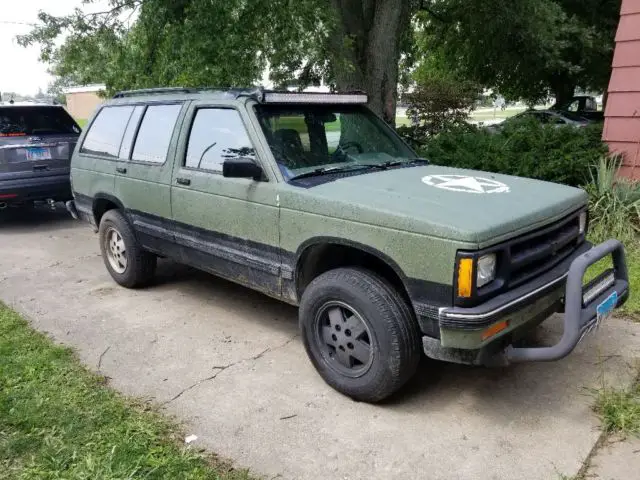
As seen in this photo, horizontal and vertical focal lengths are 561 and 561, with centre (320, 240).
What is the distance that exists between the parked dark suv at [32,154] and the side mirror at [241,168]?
5324 mm

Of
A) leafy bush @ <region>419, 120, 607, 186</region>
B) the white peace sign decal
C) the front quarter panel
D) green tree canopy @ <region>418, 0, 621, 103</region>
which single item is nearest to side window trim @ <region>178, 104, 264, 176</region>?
the front quarter panel

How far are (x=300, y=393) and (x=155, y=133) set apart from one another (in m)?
2.63

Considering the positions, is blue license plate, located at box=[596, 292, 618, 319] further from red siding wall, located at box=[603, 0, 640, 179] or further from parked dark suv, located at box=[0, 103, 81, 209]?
parked dark suv, located at box=[0, 103, 81, 209]

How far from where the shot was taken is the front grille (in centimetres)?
309

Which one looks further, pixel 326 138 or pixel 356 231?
pixel 326 138

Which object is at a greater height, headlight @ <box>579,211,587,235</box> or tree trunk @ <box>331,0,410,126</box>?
tree trunk @ <box>331,0,410,126</box>

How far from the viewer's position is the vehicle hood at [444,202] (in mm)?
2945

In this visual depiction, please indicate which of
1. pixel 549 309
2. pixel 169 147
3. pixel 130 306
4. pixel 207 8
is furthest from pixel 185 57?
pixel 549 309

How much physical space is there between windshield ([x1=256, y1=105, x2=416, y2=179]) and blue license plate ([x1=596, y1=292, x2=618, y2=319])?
1.82m

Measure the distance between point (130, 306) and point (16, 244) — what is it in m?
3.25

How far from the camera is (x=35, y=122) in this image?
829 cm

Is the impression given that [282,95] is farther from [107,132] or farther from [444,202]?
[107,132]

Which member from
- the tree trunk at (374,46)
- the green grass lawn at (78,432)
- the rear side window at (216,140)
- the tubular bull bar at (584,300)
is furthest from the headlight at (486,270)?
the tree trunk at (374,46)

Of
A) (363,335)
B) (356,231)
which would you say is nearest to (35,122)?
(356,231)
